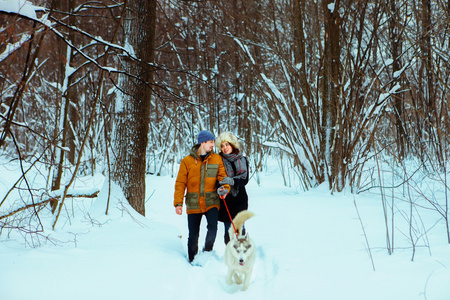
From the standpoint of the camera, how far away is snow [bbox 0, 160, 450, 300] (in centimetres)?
264

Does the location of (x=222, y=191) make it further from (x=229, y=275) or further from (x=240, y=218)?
(x=229, y=275)

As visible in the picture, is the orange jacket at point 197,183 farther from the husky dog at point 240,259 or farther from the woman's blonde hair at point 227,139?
the husky dog at point 240,259

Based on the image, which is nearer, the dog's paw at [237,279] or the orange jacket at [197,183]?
the dog's paw at [237,279]

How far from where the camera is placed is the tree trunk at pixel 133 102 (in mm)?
5254

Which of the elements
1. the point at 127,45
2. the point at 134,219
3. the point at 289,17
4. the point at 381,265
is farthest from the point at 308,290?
the point at 289,17

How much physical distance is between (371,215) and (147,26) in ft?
15.0

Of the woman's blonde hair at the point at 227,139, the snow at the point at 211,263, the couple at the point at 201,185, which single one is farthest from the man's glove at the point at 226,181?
the snow at the point at 211,263

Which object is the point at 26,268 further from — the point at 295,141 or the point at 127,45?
the point at 295,141

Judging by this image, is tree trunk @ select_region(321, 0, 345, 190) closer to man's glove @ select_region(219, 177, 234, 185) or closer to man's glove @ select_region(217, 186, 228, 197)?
man's glove @ select_region(219, 177, 234, 185)

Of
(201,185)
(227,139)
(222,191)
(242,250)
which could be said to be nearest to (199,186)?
(201,185)

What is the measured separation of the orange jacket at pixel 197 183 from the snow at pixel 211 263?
2.15 feet

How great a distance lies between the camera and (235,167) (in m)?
4.72

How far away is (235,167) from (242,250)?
1.51 meters

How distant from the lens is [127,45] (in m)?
5.21
